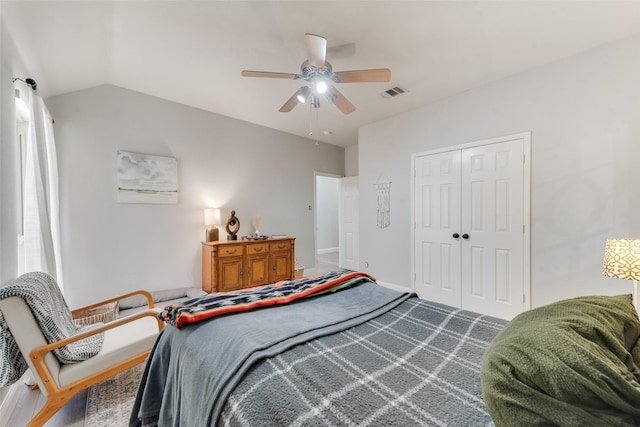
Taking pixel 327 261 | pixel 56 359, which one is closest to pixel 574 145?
pixel 56 359

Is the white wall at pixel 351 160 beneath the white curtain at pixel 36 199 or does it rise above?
above

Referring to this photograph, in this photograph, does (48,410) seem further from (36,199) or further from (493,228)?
(493,228)

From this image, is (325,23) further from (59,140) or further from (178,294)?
(178,294)

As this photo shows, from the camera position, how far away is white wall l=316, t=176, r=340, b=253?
7.75 metres

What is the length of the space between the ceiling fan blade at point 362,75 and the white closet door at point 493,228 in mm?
1792

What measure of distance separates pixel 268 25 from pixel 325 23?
0.47m

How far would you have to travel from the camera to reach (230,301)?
1618 mm

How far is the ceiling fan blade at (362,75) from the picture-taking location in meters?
2.05

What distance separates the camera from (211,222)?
383 cm

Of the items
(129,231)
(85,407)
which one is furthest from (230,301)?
(129,231)

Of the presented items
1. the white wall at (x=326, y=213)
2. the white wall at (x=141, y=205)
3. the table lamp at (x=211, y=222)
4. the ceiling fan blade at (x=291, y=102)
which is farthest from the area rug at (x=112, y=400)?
the white wall at (x=326, y=213)

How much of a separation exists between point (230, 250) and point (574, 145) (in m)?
4.09

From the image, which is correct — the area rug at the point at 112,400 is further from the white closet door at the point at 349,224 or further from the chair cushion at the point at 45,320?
the white closet door at the point at 349,224

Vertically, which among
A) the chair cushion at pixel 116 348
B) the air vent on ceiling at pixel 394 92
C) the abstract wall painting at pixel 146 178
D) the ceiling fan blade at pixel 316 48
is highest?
the air vent on ceiling at pixel 394 92
